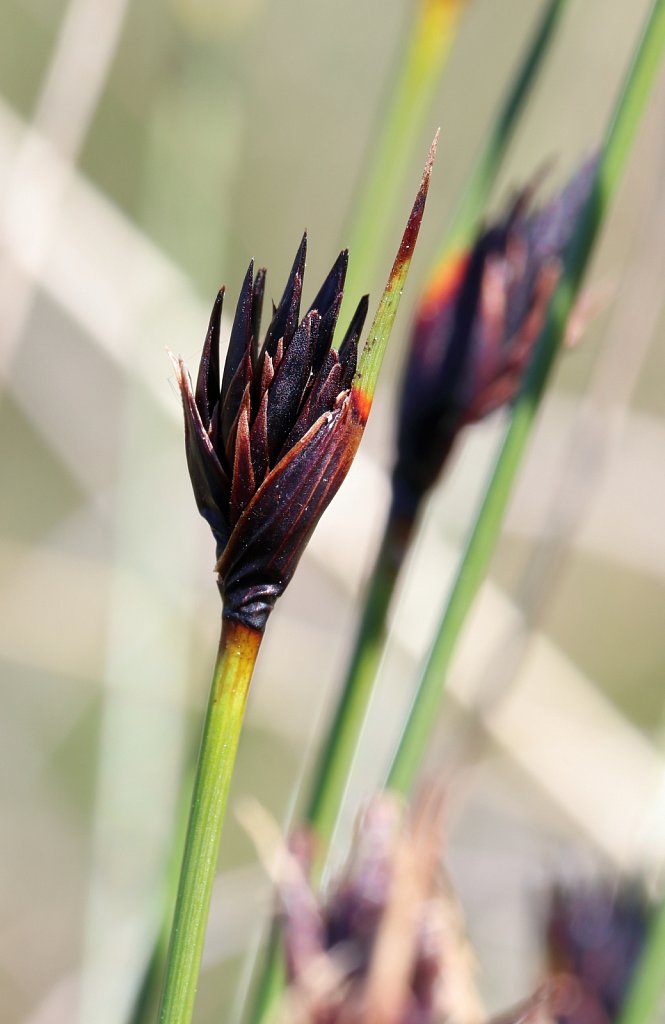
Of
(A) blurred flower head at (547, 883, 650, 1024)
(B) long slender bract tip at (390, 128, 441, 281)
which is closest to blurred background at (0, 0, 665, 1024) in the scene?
(A) blurred flower head at (547, 883, 650, 1024)

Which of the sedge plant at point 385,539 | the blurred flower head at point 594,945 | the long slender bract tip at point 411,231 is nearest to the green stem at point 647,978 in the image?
the blurred flower head at point 594,945

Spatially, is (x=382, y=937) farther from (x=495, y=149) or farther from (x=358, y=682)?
(x=495, y=149)

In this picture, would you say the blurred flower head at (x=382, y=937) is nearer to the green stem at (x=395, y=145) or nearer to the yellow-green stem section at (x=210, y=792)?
the yellow-green stem section at (x=210, y=792)

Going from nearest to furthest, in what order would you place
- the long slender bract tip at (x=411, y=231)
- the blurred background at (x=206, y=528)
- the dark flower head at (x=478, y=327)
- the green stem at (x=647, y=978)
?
the long slender bract tip at (x=411, y=231)
the green stem at (x=647, y=978)
the dark flower head at (x=478, y=327)
the blurred background at (x=206, y=528)

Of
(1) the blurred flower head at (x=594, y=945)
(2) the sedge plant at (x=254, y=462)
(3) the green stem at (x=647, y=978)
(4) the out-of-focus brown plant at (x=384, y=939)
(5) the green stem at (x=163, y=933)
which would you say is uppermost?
(2) the sedge plant at (x=254, y=462)

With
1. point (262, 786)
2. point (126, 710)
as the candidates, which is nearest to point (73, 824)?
point (262, 786)

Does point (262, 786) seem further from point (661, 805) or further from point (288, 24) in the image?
point (288, 24)
